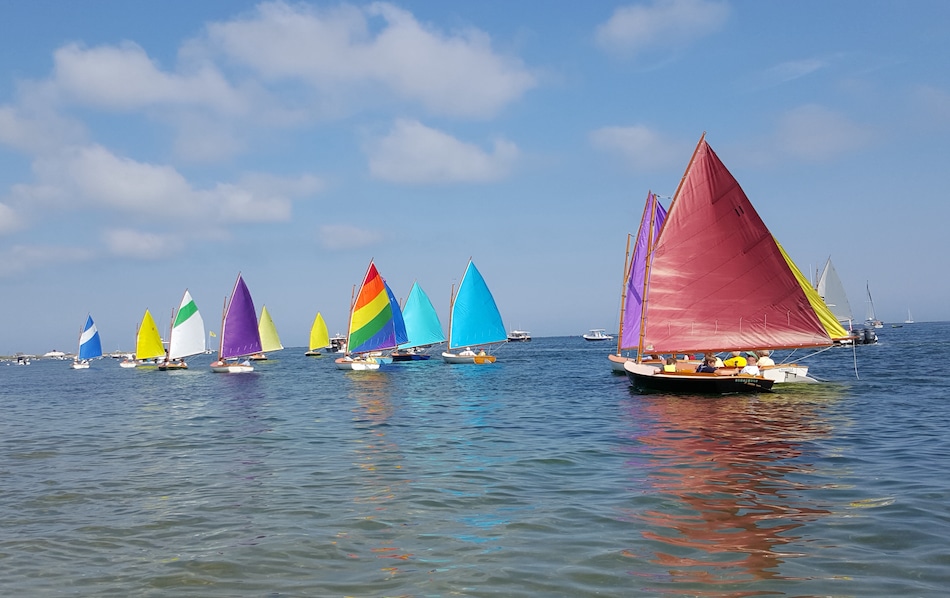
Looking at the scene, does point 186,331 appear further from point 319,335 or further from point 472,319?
point 319,335

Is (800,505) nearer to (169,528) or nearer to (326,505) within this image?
(326,505)

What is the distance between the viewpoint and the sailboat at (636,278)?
4534cm

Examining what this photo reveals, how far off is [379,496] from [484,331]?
196 ft

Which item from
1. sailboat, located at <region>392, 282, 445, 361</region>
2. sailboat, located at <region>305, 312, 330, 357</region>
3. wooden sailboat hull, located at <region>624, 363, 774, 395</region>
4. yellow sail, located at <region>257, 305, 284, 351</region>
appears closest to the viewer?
wooden sailboat hull, located at <region>624, 363, 774, 395</region>

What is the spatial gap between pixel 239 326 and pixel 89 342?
67.5 meters

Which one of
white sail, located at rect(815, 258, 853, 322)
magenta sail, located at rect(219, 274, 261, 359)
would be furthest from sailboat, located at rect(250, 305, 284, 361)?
white sail, located at rect(815, 258, 853, 322)

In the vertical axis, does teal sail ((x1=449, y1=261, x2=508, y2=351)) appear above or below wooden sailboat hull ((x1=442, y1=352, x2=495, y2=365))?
above

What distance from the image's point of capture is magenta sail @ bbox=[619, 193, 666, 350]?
4531 centimetres

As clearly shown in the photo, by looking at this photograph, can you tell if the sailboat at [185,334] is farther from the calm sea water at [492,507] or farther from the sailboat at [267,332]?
the calm sea water at [492,507]

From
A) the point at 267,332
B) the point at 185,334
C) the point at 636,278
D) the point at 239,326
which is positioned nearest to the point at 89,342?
the point at 267,332

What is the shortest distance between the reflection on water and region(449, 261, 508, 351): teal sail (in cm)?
4524

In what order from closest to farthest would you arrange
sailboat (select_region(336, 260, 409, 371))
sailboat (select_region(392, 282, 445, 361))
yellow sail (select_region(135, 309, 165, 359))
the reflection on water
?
the reflection on water, sailboat (select_region(336, 260, 409, 371)), sailboat (select_region(392, 282, 445, 361)), yellow sail (select_region(135, 309, 165, 359))

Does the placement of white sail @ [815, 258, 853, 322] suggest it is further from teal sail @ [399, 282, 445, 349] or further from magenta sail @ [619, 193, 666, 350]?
magenta sail @ [619, 193, 666, 350]

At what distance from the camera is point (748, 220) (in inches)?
1272
